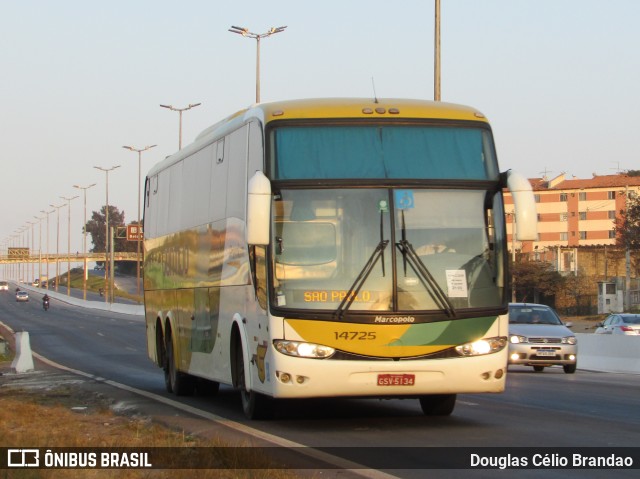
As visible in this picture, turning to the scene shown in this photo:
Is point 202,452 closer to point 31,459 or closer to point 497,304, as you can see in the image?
point 31,459

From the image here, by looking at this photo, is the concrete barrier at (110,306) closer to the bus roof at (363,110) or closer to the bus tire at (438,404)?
the bus tire at (438,404)

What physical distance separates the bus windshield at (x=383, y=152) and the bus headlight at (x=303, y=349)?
179 centimetres

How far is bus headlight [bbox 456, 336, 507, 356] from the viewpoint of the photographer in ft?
44.1

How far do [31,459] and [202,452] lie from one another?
142cm

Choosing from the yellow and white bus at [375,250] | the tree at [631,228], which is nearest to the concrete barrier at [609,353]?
the yellow and white bus at [375,250]

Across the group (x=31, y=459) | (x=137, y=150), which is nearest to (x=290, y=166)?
(x=31, y=459)

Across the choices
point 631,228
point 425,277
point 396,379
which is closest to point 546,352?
point 425,277

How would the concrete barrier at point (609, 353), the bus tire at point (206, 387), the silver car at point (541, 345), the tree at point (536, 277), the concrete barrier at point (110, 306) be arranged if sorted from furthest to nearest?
the tree at point (536, 277) → the concrete barrier at point (110, 306) → the concrete barrier at point (609, 353) → the silver car at point (541, 345) → the bus tire at point (206, 387)

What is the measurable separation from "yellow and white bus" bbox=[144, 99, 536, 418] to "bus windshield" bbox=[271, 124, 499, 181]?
14 mm

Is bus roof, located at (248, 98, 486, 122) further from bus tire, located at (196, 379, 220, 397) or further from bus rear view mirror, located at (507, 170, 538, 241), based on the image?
bus tire, located at (196, 379, 220, 397)

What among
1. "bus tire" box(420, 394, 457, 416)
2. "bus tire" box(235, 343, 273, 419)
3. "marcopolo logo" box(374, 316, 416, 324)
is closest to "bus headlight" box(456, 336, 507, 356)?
"marcopolo logo" box(374, 316, 416, 324)

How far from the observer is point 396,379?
43.5ft

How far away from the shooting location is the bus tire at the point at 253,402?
1491 centimetres

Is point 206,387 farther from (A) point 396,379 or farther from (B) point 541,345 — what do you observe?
(B) point 541,345
